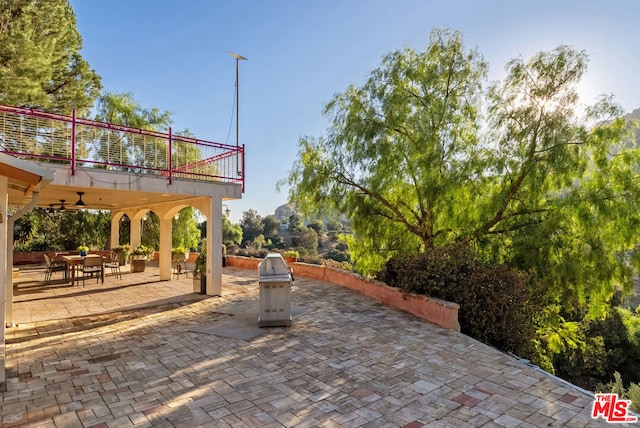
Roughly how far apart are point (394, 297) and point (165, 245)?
326 inches

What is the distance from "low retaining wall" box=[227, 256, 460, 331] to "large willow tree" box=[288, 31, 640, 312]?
3.94 ft

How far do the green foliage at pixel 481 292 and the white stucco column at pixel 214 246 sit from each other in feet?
17.3

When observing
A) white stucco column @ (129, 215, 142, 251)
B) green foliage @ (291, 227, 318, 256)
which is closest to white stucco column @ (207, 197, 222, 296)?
white stucco column @ (129, 215, 142, 251)

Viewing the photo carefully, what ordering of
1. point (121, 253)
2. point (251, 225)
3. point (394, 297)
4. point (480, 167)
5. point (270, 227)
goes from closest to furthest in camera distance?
1. point (394, 297)
2. point (480, 167)
3. point (121, 253)
4. point (251, 225)
5. point (270, 227)

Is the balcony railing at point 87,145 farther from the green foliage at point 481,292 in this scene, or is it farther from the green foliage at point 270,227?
the green foliage at point 270,227

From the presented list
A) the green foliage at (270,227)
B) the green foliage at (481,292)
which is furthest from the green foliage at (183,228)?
the green foliage at (270,227)

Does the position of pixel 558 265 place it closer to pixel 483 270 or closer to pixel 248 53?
pixel 483 270

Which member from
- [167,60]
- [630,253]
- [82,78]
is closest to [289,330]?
[630,253]

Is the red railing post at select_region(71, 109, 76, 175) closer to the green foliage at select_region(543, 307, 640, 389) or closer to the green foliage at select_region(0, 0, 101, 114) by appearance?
the green foliage at select_region(0, 0, 101, 114)

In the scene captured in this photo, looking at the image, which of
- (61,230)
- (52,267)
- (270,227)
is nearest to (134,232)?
(52,267)

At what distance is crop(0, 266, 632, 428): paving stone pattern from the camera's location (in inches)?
Answer: 145

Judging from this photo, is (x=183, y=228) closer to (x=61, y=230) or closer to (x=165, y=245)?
(x=61, y=230)

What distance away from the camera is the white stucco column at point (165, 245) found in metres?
12.5

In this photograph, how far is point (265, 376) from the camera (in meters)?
4.69
